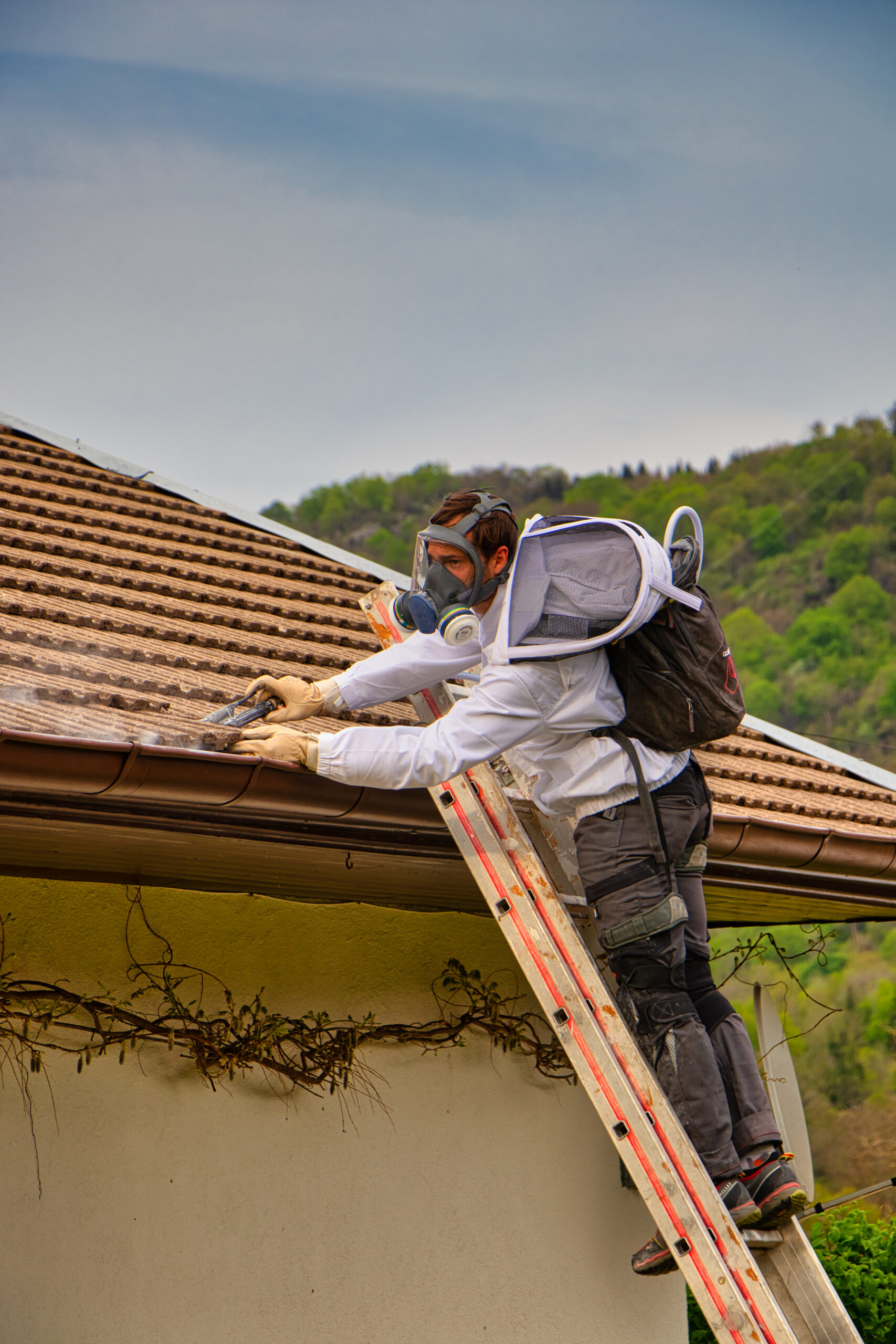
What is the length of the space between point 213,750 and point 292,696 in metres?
0.44

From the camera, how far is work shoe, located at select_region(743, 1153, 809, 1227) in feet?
8.59

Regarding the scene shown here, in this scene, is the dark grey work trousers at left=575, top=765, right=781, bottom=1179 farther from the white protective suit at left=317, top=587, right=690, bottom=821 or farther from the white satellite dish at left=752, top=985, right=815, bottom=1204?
the white satellite dish at left=752, top=985, right=815, bottom=1204

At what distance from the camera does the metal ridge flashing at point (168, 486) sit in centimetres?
627

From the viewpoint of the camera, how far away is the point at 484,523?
2.81 m

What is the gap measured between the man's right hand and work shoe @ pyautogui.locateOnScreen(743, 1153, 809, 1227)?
1473 millimetres

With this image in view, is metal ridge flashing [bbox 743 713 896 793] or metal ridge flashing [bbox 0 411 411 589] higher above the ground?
metal ridge flashing [bbox 0 411 411 589]

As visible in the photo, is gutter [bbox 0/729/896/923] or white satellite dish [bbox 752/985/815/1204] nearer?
gutter [bbox 0/729/896/923]

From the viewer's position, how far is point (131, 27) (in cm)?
6956

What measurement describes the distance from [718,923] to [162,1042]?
8.61 feet

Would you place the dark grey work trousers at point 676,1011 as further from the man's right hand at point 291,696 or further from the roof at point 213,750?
the man's right hand at point 291,696

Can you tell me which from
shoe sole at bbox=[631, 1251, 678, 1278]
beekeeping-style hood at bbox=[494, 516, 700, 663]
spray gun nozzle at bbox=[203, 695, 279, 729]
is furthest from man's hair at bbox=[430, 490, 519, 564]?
shoe sole at bbox=[631, 1251, 678, 1278]

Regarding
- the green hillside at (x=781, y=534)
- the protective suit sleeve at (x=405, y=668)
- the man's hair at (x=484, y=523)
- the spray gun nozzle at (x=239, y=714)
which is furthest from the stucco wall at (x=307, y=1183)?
the green hillside at (x=781, y=534)

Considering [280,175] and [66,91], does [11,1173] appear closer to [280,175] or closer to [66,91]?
[66,91]

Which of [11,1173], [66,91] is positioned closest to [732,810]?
[11,1173]
